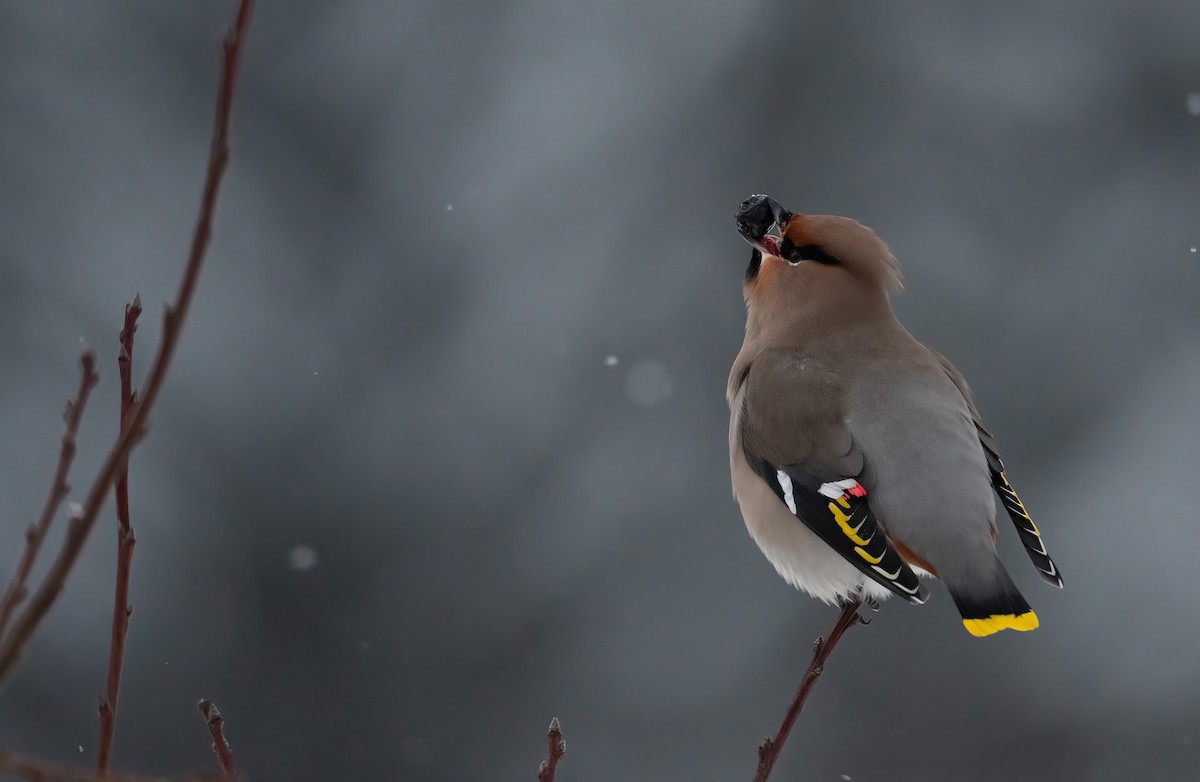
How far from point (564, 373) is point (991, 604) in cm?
904

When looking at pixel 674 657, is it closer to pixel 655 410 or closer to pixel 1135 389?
pixel 655 410

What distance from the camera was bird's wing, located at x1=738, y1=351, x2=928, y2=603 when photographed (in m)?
3.30

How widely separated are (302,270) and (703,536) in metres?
4.28

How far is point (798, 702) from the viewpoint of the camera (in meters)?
2.37

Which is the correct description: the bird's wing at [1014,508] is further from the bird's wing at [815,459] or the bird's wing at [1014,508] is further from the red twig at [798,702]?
the red twig at [798,702]

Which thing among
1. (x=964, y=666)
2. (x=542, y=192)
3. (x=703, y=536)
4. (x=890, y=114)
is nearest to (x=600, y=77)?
(x=542, y=192)

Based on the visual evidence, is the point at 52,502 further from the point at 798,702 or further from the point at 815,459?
the point at 815,459

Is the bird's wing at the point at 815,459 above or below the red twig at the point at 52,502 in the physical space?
above

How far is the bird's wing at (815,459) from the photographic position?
3.30 meters

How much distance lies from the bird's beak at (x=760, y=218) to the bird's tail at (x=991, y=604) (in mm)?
1080

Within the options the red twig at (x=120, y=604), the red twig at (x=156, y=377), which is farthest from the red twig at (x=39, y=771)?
the red twig at (x=120, y=604)

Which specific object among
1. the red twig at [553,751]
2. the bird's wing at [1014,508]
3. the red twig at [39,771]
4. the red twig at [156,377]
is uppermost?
the bird's wing at [1014,508]

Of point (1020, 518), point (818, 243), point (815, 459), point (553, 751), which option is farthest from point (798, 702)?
point (818, 243)

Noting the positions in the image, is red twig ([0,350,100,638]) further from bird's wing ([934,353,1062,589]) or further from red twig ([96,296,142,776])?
bird's wing ([934,353,1062,589])
